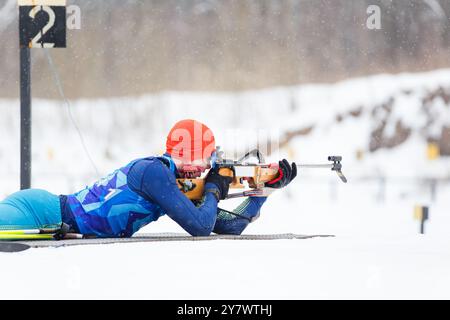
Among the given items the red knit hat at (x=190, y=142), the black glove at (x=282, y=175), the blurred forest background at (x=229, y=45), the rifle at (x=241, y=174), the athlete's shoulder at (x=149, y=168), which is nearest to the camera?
the athlete's shoulder at (x=149, y=168)

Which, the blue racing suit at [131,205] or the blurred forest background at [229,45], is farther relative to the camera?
the blurred forest background at [229,45]

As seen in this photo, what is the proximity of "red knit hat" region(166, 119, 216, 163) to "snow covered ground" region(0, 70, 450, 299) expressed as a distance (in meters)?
0.60

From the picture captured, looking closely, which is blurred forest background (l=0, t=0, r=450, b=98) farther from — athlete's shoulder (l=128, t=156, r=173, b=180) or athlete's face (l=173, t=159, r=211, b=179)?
athlete's shoulder (l=128, t=156, r=173, b=180)

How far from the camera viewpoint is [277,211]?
11.1m

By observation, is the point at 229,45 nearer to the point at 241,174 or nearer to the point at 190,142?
the point at 241,174

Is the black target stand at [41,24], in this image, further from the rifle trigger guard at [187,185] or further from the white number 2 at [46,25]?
the rifle trigger guard at [187,185]

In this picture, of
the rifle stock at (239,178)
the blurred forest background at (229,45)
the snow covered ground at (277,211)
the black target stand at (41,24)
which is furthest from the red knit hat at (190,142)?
the blurred forest background at (229,45)

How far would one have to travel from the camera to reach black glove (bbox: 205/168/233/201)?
3.82m

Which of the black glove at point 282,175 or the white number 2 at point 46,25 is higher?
the white number 2 at point 46,25

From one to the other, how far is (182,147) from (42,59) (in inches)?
762

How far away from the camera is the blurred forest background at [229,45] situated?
2166 centimetres

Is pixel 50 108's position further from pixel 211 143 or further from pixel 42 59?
pixel 211 143

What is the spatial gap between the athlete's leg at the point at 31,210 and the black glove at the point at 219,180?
0.74m

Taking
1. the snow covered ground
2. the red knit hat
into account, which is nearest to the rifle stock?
the red knit hat
